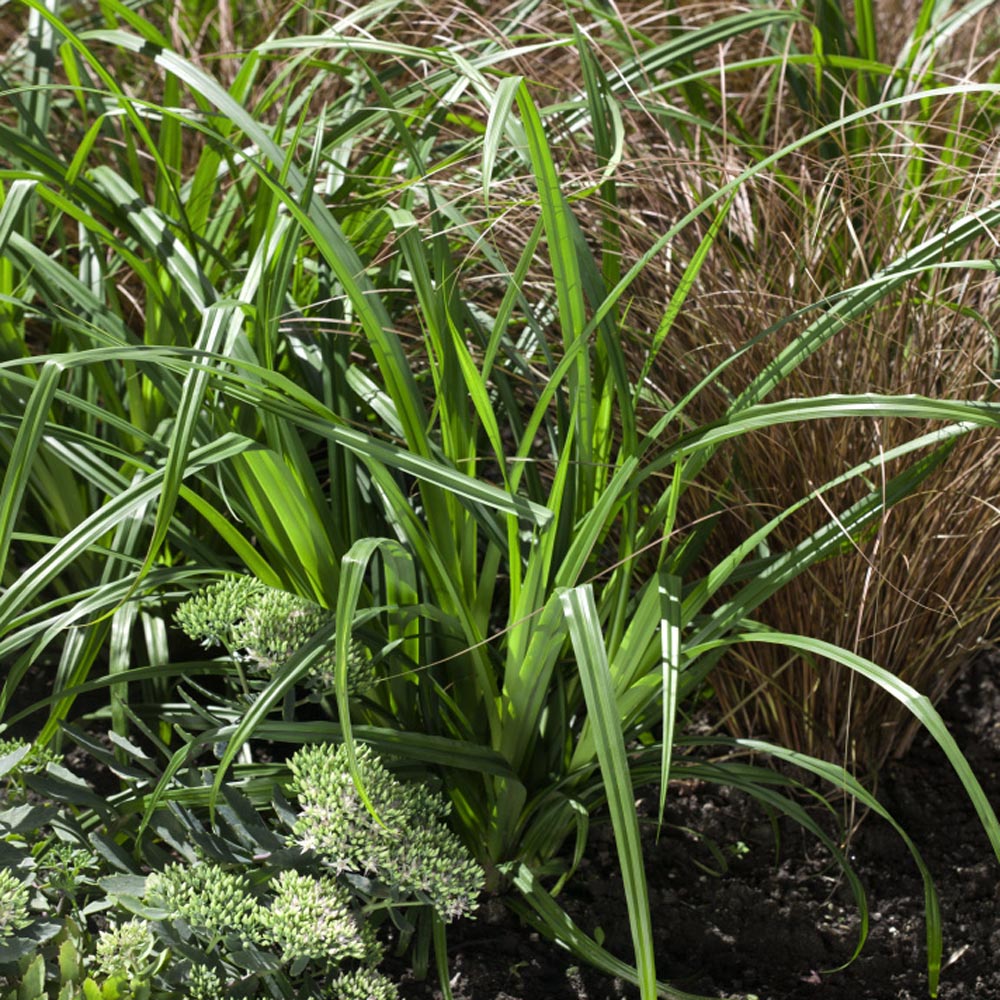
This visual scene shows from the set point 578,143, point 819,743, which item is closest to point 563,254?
point 578,143

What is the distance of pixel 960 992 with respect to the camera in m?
1.37

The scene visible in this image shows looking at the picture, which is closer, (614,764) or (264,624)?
(614,764)

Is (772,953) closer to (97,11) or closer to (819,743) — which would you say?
(819,743)

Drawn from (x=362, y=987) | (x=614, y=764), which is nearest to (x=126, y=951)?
(x=362, y=987)

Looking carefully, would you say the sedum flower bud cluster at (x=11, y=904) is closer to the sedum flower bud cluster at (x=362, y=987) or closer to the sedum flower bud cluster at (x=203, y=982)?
the sedum flower bud cluster at (x=203, y=982)

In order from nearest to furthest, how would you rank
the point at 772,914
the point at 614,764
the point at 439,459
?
1. the point at 614,764
2. the point at 439,459
3. the point at 772,914

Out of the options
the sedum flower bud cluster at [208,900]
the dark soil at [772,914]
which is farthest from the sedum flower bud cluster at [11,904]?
the dark soil at [772,914]

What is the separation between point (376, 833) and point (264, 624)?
22 centimetres

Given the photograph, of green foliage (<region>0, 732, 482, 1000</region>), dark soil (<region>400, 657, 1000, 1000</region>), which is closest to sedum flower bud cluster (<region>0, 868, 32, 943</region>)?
green foliage (<region>0, 732, 482, 1000</region>)

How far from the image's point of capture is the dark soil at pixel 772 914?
4.49ft

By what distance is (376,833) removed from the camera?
44.2 inches

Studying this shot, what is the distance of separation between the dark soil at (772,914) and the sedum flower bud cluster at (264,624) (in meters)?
0.39

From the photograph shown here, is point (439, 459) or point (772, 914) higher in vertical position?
point (439, 459)

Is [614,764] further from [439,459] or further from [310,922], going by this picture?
[439,459]
